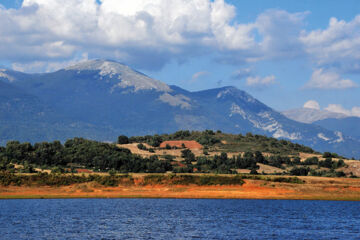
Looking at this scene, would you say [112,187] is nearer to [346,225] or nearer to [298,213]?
[298,213]

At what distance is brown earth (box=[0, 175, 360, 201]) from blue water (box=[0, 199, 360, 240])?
7097 mm

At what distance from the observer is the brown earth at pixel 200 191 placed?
97188 mm

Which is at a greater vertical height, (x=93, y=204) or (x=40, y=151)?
(x=40, y=151)

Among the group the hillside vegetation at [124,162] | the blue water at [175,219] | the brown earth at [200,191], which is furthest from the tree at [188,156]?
the blue water at [175,219]

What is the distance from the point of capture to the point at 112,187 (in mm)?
103500

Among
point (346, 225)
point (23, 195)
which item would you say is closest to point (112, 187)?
point (23, 195)

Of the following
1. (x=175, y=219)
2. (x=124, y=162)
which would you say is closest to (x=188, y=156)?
(x=124, y=162)

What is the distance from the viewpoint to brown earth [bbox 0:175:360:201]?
9719 cm

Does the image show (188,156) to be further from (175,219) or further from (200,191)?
(175,219)

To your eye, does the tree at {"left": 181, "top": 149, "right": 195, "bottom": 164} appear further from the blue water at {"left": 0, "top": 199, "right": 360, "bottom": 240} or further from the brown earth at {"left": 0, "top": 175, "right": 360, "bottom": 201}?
the blue water at {"left": 0, "top": 199, "right": 360, "bottom": 240}

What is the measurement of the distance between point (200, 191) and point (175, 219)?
33337mm

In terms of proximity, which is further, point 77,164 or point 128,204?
point 77,164

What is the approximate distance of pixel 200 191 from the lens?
10100 cm

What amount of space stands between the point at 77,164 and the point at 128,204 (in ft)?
196
